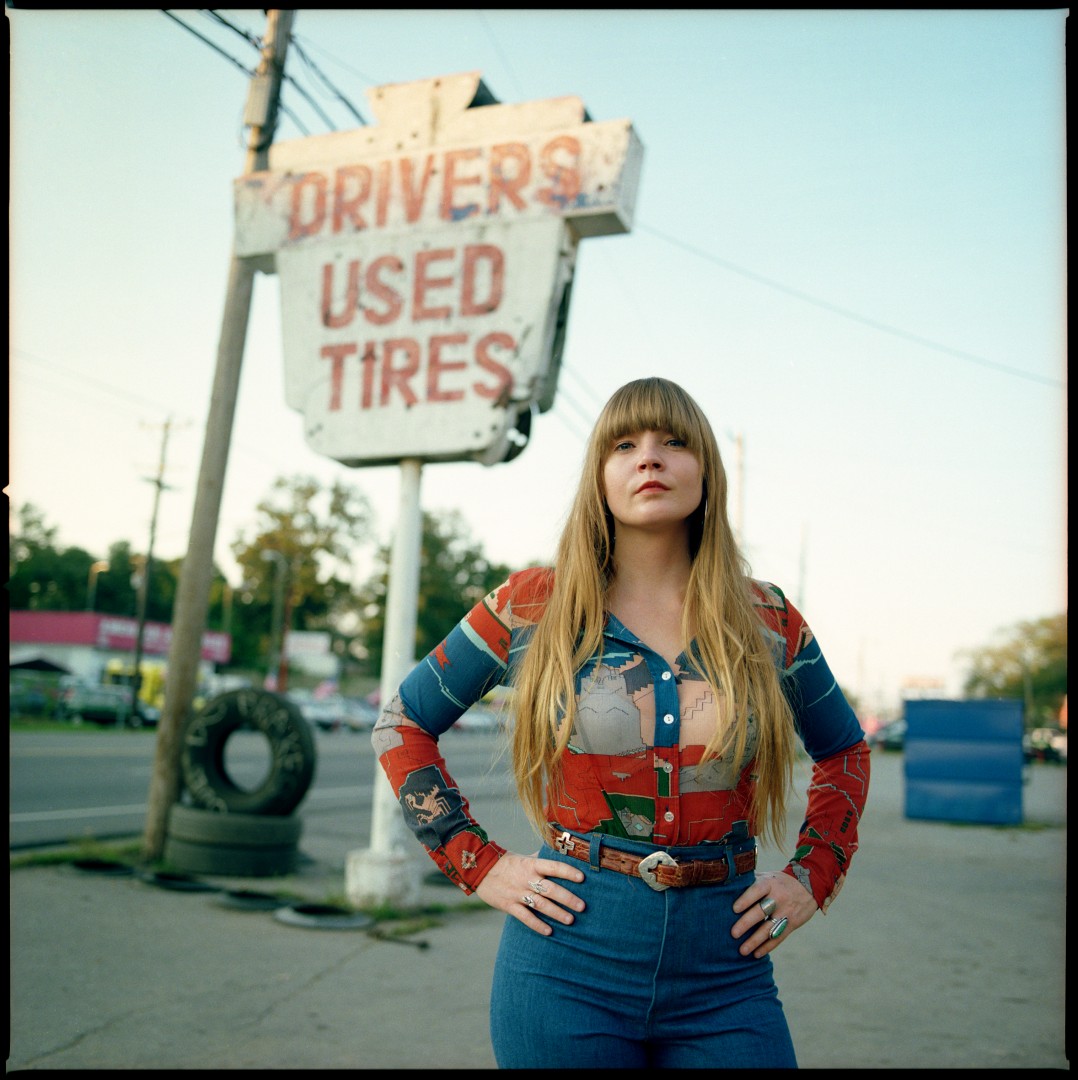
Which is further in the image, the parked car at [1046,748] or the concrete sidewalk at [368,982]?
the parked car at [1046,748]

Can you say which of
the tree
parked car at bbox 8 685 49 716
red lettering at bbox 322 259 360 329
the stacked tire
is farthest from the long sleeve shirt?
the tree

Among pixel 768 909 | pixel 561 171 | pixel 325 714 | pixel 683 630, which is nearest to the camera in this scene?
pixel 768 909

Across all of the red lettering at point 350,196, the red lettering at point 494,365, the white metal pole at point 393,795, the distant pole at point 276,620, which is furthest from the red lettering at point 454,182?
the distant pole at point 276,620

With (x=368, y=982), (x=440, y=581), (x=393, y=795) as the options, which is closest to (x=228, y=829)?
(x=393, y=795)

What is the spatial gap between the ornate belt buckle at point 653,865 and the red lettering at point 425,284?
535 centimetres

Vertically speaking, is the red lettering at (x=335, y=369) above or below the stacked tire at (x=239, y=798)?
above

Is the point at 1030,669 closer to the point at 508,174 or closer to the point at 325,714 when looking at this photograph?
the point at 325,714

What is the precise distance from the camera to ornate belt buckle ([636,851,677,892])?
1.85 m

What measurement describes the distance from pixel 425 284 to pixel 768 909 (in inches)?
219

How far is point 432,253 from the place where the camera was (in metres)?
6.82

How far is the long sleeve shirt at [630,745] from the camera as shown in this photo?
190 cm

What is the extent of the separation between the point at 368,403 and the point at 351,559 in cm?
5796

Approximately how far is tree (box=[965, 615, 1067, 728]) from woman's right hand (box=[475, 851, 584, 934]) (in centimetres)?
8282

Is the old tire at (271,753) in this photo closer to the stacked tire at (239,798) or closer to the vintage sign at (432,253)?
the stacked tire at (239,798)
